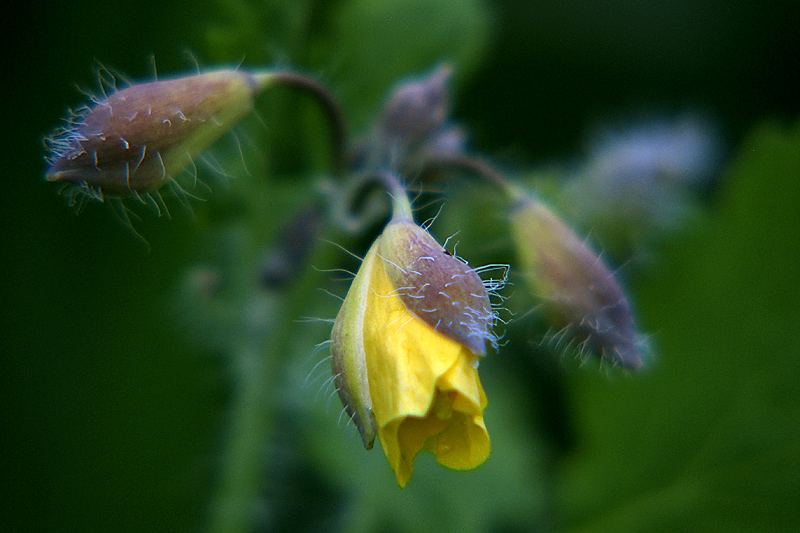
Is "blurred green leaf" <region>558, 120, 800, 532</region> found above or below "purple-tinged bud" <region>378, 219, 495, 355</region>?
below

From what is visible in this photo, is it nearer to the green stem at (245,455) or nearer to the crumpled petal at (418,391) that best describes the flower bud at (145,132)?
the crumpled petal at (418,391)

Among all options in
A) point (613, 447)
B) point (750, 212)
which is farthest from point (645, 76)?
point (613, 447)

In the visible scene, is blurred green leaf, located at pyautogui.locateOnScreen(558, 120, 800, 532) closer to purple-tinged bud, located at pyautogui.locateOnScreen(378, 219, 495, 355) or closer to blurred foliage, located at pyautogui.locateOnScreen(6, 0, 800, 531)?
blurred foliage, located at pyautogui.locateOnScreen(6, 0, 800, 531)

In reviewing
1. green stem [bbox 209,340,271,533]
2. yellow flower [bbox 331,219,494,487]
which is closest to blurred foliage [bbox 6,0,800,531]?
green stem [bbox 209,340,271,533]

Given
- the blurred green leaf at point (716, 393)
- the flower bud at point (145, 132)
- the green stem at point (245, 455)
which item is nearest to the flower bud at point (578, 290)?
the flower bud at point (145, 132)

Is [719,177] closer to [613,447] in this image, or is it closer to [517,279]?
[613,447]

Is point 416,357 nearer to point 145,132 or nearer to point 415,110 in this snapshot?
point 145,132
